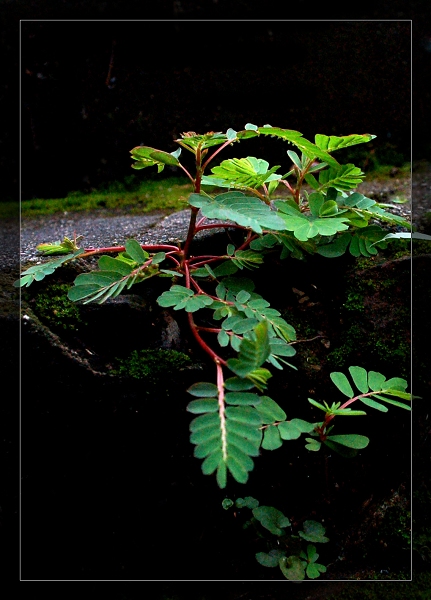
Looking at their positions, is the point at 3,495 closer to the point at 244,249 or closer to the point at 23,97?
the point at 244,249

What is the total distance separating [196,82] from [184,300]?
3.28 ft

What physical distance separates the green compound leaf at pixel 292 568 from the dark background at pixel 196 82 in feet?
3.68

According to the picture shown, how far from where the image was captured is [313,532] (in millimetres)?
970

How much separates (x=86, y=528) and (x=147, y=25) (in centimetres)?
140

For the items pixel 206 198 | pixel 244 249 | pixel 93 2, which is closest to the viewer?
pixel 206 198

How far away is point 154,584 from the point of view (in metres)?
1.00

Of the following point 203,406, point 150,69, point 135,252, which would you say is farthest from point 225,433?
point 150,69

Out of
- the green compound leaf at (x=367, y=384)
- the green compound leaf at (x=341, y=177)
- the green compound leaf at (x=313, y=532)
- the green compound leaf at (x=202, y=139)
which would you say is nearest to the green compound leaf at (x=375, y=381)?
the green compound leaf at (x=367, y=384)

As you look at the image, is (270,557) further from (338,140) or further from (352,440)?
(338,140)

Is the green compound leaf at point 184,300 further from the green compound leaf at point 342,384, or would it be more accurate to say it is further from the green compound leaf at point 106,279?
the green compound leaf at point 342,384

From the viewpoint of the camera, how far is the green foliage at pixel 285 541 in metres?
0.94

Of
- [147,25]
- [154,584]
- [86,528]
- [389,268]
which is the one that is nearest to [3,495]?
[86,528]

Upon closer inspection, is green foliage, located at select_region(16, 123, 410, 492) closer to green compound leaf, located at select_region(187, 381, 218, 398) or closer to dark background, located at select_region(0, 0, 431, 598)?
green compound leaf, located at select_region(187, 381, 218, 398)

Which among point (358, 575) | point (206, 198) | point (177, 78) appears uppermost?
point (177, 78)
